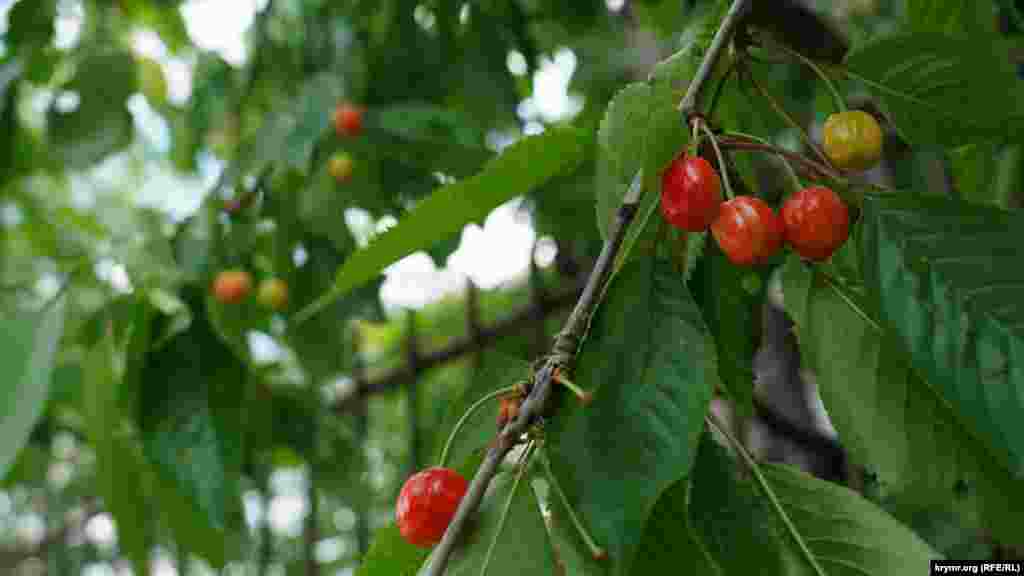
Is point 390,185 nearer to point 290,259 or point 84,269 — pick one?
point 290,259

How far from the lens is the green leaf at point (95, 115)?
230 centimetres

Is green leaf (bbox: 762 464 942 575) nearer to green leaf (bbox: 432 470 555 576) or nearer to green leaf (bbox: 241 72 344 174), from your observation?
green leaf (bbox: 432 470 555 576)

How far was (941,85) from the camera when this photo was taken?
3.05ft

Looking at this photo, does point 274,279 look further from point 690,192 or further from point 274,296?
point 690,192

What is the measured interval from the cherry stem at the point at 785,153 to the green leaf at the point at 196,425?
109 centimetres

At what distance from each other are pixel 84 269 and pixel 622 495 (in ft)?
4.73

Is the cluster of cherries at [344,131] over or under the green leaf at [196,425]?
over

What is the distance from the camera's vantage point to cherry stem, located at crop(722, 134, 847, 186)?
0.79 meters

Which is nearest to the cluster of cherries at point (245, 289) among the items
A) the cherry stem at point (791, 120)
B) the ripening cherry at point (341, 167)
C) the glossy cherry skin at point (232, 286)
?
the glossy cherry skin at point (232, 286)

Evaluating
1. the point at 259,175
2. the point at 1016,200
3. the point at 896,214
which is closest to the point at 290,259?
the point at 259,175

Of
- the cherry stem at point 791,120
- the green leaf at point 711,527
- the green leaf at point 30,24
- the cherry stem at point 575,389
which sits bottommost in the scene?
the green leaf at point 711,527

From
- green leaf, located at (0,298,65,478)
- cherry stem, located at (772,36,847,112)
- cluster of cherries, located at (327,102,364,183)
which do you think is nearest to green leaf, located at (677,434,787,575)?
cherry stem, located at (772,36,847,112)

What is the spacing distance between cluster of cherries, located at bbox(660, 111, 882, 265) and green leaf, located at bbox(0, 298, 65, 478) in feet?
3.32

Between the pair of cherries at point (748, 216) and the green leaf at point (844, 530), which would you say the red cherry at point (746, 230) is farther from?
the green leaf at point (844, 530)
